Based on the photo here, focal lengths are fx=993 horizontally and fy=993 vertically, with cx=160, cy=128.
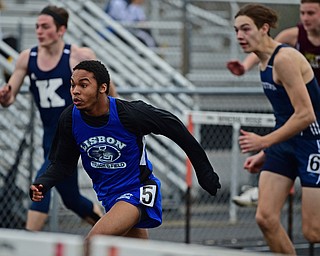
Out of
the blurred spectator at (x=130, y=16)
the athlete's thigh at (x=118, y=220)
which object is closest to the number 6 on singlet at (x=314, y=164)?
the athlete's thigh at (x=118, y=220)

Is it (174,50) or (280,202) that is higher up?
(174,50)

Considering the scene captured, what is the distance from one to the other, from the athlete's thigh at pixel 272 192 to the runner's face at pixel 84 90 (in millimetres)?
1738

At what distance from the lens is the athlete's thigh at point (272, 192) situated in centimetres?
748

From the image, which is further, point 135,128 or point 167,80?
point 167,80

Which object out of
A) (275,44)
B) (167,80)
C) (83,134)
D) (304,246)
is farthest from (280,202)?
(167,80)

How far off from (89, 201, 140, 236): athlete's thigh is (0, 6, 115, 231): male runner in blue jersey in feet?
7.59

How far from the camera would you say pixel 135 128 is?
6.54 meters

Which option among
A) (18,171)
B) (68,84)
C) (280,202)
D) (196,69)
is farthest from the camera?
(196,69)

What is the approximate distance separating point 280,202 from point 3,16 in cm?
848

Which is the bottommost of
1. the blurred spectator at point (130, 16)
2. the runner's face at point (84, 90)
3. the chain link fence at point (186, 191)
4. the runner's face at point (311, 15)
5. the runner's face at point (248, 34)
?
the chain link fence at point (186, 191)

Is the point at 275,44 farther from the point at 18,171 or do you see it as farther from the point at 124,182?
the point at 18,171

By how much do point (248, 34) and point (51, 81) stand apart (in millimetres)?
2039

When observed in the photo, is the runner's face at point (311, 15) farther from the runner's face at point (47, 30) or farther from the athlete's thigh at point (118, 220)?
the athlete's thigh at point (118, 220)

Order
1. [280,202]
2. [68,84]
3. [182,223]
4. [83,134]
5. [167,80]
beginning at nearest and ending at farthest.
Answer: [83,134]
[280,202]
[68,84]
[182,223]
[167,80]
